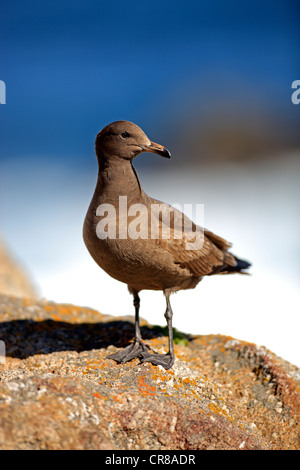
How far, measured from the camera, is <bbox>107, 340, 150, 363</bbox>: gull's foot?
6504 mm

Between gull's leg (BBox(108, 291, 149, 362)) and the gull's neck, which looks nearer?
gull's leg (BBox(108, 291, 149, 362))

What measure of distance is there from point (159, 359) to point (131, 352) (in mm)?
528

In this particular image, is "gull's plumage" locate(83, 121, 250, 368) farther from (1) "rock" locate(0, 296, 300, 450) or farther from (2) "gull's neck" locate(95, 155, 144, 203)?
(1) "rock" locate(0, 296, 300, 450)

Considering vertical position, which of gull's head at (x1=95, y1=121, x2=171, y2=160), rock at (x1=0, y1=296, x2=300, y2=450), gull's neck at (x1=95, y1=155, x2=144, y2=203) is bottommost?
rock at (x1=0, y1=296, x2=300, y2=450)

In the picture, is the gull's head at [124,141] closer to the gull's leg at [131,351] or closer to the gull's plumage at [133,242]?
the gull's plumage at [133,242]

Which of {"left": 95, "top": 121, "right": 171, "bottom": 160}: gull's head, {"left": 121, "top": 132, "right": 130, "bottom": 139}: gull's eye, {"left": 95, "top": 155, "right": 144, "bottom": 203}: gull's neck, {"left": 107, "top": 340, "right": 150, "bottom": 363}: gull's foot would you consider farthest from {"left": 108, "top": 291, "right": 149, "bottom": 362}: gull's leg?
{"left": 121, "top": 132, "right": 130, "bottom": 139}: gull's eye

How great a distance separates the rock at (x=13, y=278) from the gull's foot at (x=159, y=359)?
23.1 ft

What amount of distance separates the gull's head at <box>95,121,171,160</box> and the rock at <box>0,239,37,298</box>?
279 inches

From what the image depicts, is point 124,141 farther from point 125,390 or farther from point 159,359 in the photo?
point 125,390

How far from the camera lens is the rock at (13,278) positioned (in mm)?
13223

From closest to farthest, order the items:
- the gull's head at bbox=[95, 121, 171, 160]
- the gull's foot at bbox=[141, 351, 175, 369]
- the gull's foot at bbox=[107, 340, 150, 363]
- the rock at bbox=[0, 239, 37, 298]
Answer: the gull's foot at bbox=[141, 351, 175, 369] < the gull's foot at bbox=[107, 340, 150, 363] < the gull's head at bbox=[95, 121, 171, 160] < the rock at bbox=[0, 239, 37, 298]
